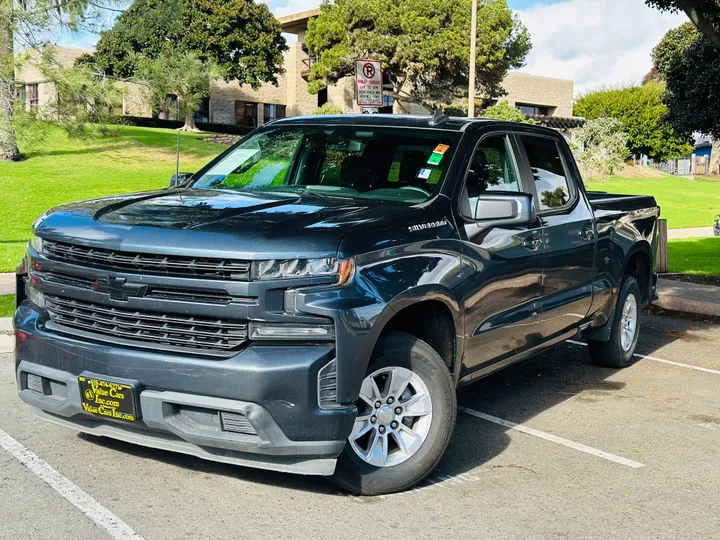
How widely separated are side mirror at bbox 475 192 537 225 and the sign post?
20.8ft

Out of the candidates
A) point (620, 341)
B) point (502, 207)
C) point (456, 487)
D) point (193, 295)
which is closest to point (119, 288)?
point (193, 295)

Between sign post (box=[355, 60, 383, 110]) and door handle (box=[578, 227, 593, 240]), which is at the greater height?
sign post (box=[355, 60, 383, 110])

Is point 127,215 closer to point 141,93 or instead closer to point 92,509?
point 92,509

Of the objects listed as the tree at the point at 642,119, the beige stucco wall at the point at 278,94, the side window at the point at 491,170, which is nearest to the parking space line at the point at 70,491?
the side window at the point at 491,170

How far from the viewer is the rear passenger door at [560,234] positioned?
6441 millimetres

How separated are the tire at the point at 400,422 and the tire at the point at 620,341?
3337 mm

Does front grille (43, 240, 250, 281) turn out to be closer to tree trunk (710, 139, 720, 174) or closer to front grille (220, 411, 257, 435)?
front grille (220, 411, 257, 435)

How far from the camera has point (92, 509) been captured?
14.9 ft

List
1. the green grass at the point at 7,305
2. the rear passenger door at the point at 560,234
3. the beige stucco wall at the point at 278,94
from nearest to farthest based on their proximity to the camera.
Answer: the rear passenger door at the point at 560,234, the green grass at the point at 7,305, the beige stucco wall at the point at 278,94

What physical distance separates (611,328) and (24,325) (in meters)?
4.89

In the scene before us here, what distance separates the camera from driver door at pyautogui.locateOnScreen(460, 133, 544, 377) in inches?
216

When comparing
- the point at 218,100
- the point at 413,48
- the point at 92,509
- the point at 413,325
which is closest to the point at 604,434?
the point at 413,325

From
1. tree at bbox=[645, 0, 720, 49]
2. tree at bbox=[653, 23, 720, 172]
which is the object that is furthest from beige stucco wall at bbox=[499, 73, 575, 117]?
tree at bbox=[645, 0, 720, 49]

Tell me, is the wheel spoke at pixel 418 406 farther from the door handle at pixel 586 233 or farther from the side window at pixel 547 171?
the door handle at pixel 586 233
